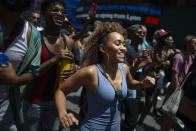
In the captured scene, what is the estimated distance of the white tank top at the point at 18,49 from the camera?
1382mm

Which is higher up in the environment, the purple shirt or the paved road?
the purple shirt

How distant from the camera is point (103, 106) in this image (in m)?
1.81

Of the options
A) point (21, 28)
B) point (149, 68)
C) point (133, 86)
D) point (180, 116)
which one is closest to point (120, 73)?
point (133, 86)

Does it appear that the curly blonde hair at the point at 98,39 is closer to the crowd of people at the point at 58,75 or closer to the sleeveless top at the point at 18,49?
the crowd of people at the point at 58,75

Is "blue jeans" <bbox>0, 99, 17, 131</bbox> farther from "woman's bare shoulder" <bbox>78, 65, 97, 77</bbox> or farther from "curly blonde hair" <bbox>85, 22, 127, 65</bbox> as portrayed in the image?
"curly blonde hair" <bbox>85, 22, 127, 65</bbox>

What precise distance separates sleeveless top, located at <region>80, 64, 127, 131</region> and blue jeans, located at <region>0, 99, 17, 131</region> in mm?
664

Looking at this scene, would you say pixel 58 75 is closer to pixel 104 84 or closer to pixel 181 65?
pixel 104 84

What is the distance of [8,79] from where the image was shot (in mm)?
1274

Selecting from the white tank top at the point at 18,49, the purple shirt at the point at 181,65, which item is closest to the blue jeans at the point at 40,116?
the white tank top at the point at 18,49

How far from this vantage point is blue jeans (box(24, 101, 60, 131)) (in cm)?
222

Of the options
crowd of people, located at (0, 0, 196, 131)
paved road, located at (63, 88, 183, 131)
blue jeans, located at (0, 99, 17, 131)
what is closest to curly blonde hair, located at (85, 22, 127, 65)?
crowd of people, located at (0, 0, 196, 131)

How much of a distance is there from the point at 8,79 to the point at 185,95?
1.57 m

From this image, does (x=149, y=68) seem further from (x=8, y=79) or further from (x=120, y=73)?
(x=8, y=79)

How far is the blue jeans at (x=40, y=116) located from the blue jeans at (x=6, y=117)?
22.9 inches
